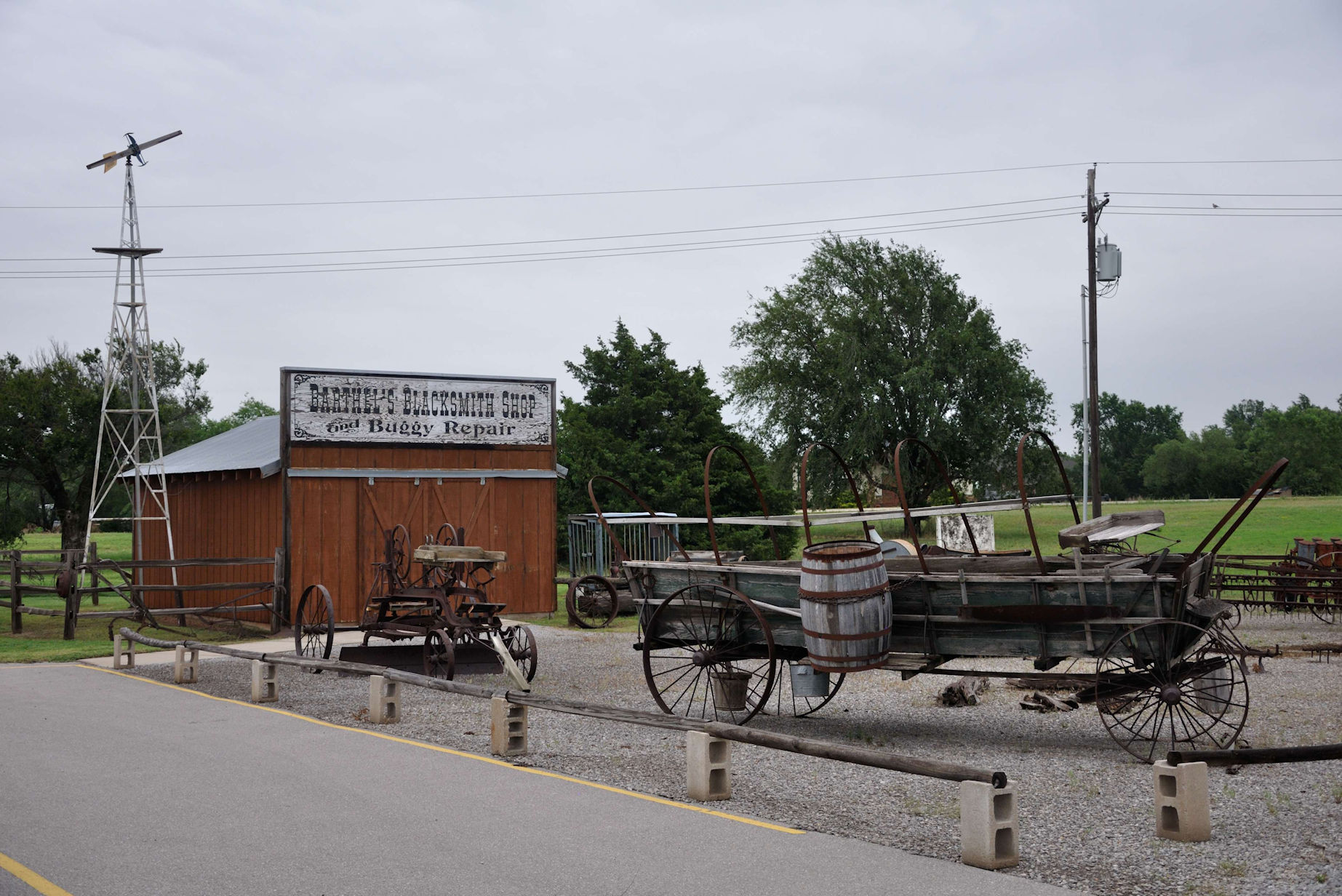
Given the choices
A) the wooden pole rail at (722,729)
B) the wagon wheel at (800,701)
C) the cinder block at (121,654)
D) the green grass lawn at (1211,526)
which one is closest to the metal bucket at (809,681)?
the wagon wheel at (800,701)

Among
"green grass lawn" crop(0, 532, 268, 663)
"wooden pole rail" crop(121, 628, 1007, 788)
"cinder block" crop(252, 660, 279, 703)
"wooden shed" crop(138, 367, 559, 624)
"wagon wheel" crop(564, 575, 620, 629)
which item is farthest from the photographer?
"wagon wheel" crop(564, 575, 620, 629)

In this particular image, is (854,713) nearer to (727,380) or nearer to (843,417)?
(843,417)

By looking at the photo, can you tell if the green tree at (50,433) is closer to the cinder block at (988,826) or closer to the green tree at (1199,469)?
the cinder block at (988,826)

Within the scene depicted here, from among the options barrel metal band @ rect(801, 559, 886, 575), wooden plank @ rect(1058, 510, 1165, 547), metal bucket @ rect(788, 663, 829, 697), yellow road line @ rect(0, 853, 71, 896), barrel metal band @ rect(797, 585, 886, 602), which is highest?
wooden plank @ rect(1058, 510, 1165, 547)

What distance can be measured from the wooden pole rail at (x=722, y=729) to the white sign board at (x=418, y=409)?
7716 mm

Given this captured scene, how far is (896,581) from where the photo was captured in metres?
9.15

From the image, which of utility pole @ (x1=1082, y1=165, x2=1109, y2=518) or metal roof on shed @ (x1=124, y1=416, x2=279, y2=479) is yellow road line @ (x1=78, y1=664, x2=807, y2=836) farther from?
utility pole @ (x1=1082, y1=165, x2=1109, y2=518)

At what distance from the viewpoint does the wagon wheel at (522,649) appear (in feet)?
43.1

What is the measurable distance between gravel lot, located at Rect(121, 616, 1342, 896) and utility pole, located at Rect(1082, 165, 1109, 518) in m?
12.7

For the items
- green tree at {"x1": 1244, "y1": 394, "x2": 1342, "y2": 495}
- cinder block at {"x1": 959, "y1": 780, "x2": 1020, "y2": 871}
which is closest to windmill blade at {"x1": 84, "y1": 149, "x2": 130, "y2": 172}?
cinder block at {"x1": 959, "y1": 780, "x2": 1020, "y2": 871}

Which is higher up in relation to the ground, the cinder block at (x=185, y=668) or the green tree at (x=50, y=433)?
the green tree at (x=50, y=433)

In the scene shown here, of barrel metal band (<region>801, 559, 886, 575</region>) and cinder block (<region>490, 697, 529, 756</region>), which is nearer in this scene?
barrel metal band (<region>801, 559, 886, 575</region>)

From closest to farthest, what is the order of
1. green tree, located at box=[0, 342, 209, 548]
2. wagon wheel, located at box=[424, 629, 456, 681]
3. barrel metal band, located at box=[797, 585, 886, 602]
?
barrel metal band, located at box=[797, 585, 886, 602]
wagon wheel, located at box=[424, 629, 456, 681]
green tree, located at box=[0, 342, 209, 548]

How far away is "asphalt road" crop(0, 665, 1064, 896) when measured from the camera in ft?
18.2
